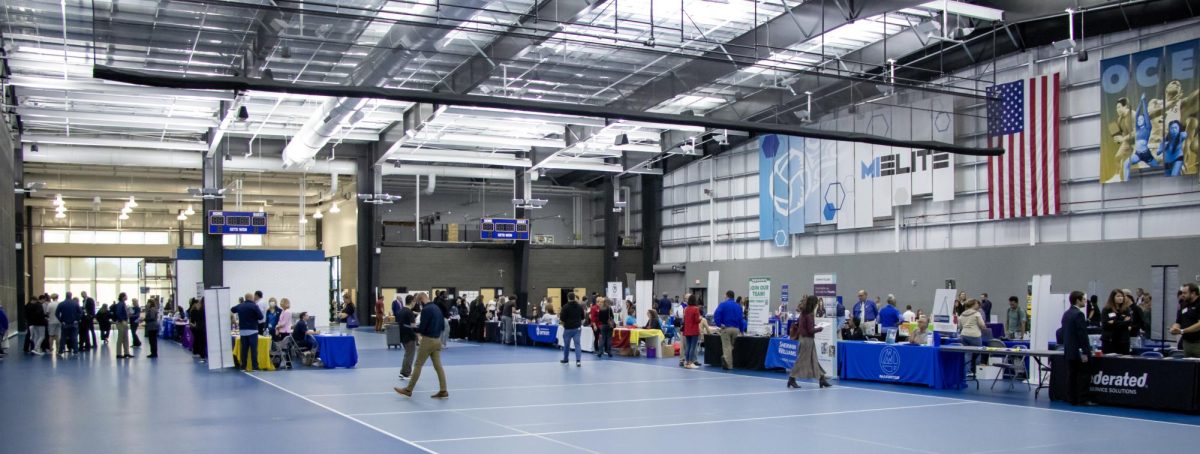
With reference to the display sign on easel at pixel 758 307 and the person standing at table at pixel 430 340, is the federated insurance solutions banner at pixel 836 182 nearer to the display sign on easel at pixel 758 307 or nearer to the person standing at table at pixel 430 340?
the display sign on easel at pixel 758 307

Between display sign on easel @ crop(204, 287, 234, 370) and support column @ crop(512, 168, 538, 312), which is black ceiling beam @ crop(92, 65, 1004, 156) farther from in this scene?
support column @ crop(512, 168, 538, 312)

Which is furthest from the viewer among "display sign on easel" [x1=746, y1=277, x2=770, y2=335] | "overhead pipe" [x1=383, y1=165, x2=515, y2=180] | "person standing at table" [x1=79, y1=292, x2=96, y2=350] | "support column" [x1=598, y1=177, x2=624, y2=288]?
"support column" [x1=598, y1=177, x2=624, y2=288]

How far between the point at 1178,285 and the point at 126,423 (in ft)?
62.5

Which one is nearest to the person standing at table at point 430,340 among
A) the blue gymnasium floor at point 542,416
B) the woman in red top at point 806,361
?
the blue gymnasium floor at point 542,416

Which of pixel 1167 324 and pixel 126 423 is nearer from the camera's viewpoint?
pixel 126 423

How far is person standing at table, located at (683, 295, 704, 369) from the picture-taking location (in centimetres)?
1753

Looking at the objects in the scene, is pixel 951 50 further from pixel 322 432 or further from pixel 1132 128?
pixel 322 432

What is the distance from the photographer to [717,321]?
17.5 m

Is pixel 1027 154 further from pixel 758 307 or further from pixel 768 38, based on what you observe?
pixel 758 307

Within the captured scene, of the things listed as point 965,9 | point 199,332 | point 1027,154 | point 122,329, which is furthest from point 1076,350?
point 122,329

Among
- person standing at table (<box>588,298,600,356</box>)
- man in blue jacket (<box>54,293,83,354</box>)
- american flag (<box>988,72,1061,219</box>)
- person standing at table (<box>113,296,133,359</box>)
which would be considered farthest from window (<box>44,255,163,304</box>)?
american flag (<box>988,72,1061,219</box>)

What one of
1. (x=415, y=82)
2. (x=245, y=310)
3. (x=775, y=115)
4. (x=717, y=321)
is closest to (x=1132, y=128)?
(x=775, y=115)

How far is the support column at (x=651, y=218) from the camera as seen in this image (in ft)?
128

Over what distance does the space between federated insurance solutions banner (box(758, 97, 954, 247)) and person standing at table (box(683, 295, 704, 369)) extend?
10.8 m
